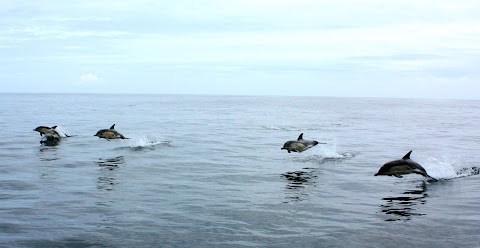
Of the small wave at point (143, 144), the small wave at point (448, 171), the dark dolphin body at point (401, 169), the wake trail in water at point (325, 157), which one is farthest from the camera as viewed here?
the small wave at point (143, 144)

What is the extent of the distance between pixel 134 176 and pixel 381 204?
9.62m

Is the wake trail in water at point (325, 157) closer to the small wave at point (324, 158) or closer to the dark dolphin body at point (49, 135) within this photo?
the small wave at point (324, 158)

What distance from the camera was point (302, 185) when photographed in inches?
677

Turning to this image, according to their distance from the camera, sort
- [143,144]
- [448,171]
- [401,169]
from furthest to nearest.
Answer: [143,144]
[448,171]
[401,169]

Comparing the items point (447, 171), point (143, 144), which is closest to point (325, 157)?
point (447, 171)

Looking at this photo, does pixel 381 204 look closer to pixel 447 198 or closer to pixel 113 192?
pixel 447 198

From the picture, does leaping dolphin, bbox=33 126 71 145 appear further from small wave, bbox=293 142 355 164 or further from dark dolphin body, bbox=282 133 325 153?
small wave, bbox=293 142 355 164

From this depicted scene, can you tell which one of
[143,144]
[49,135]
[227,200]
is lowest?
[227,200]

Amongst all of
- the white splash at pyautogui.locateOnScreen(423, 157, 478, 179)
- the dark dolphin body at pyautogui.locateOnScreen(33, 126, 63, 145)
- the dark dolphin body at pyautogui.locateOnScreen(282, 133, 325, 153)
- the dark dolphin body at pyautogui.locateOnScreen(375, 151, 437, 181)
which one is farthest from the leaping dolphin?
the white splash at pyautogui.locateOnScreen(423, 157, 478, 179)

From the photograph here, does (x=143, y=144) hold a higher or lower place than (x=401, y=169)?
lower

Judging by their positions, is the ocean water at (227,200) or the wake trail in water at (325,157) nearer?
the ocean water at (227,200)

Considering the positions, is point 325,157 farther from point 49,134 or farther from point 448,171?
point 49,134

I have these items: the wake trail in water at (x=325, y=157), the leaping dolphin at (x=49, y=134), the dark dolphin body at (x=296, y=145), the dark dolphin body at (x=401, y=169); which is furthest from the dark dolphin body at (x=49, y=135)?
the dark dolphin body at (x=401, y=169)

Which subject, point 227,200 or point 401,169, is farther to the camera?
point 401,169
